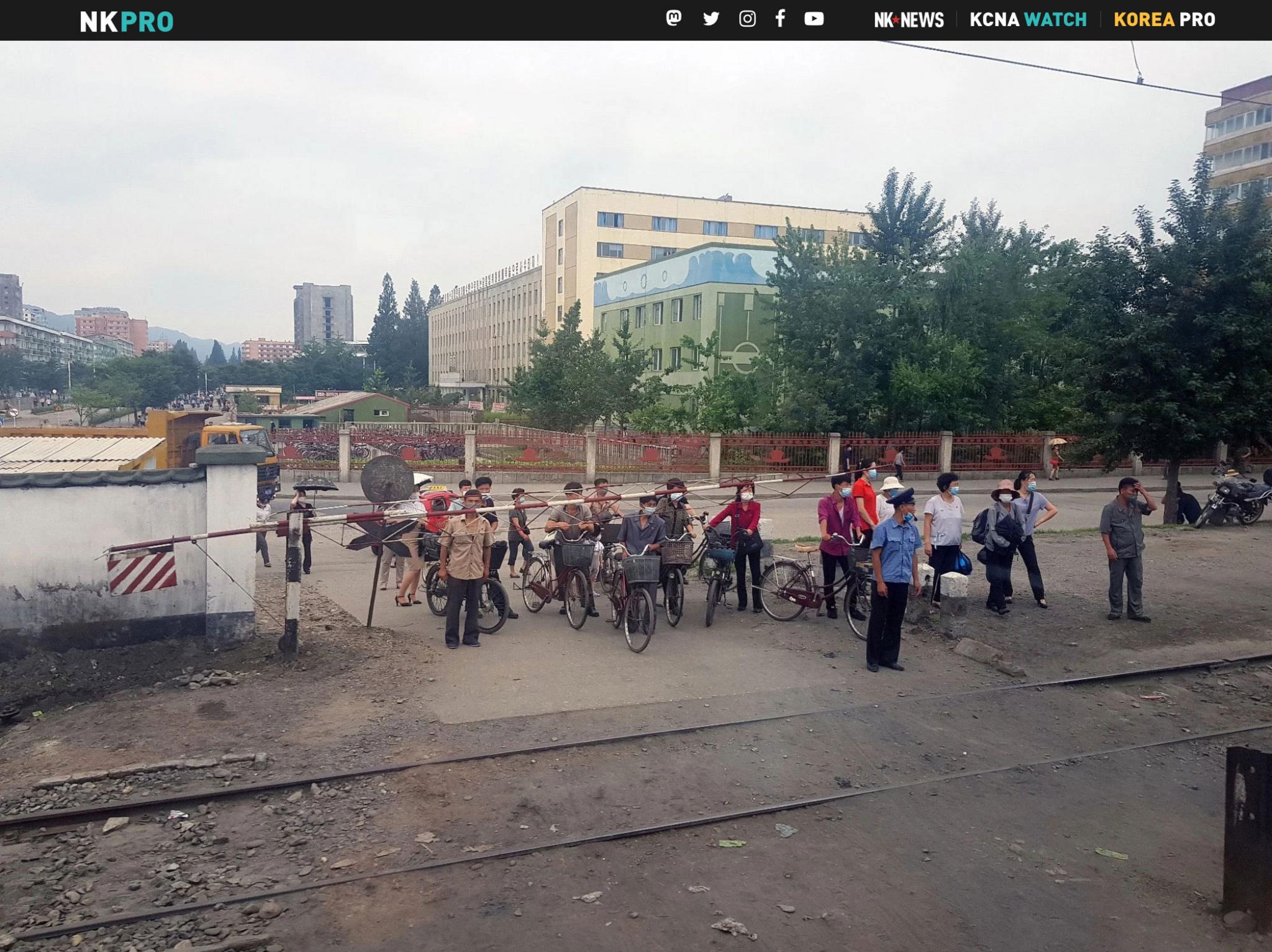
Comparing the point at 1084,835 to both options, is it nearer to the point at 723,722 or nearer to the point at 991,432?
the point at 723,722

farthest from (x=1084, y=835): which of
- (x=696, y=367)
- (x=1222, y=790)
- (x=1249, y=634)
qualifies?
(x=696, y=367)

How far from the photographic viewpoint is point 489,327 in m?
93.1

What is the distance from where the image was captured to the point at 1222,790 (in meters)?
6.52

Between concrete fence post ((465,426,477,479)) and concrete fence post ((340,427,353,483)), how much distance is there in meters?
3.61

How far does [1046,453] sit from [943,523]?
23767mm

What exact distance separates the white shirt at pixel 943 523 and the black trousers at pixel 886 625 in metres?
1.66

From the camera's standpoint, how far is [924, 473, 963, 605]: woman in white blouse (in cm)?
1028

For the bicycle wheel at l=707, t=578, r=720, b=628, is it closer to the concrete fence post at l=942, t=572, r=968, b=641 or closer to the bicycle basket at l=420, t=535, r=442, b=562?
the concrete fence post at l=942, t=572, r=968, b=641

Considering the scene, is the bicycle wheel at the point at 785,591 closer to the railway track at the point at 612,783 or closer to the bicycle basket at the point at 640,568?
the bicycle basket at the point at 640,568

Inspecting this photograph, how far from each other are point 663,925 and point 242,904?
2.19 meters

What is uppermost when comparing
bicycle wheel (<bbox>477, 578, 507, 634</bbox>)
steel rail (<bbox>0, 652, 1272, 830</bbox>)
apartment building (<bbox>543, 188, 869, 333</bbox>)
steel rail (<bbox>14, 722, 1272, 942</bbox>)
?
apartment building (<bbox>543, 188, 869, 333</bbox>)

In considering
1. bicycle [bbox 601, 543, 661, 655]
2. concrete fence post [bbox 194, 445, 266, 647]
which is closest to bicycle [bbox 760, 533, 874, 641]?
bicycle [bbox 601, 543, 661, 655]

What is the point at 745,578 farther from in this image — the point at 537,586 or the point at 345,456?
the point at 345,456

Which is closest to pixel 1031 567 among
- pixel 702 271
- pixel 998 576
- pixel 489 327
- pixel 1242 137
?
pixel 998 576
